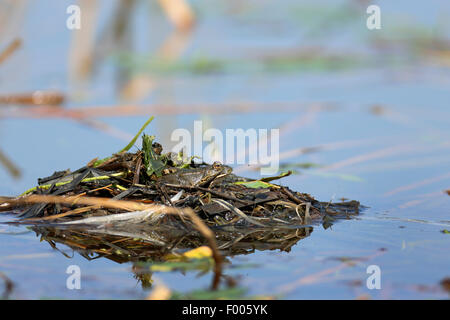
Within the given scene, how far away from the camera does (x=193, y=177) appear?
295cm

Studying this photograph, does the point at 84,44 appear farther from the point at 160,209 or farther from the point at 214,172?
the point at 160,209

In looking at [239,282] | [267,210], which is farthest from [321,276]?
[267,210]

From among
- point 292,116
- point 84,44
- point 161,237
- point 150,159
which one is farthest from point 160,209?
point 84,44

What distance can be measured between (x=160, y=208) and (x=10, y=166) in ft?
5.66

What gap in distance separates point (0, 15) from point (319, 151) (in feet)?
13.4

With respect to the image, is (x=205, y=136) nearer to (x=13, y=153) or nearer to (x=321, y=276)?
(x=13, y=153)

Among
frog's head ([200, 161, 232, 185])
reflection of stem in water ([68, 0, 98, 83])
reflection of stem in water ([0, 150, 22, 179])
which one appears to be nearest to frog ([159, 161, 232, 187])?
frog's head ([200, 161, 232, 185])

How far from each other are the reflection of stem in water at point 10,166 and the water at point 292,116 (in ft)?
0.15

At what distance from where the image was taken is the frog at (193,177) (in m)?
2.93

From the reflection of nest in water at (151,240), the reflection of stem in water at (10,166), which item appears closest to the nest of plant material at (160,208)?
the reflection of nest in water at (151,240)

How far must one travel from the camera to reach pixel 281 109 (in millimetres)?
5430

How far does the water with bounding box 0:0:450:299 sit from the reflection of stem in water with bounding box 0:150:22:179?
0.15 feet

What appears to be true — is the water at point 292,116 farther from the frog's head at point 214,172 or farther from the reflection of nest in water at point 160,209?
the frog's head at point 214,172

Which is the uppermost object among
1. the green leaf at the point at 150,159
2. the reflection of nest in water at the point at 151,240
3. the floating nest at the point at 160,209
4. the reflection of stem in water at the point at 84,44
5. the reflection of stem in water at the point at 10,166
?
the reflection of stem in water at the point at 84,44
